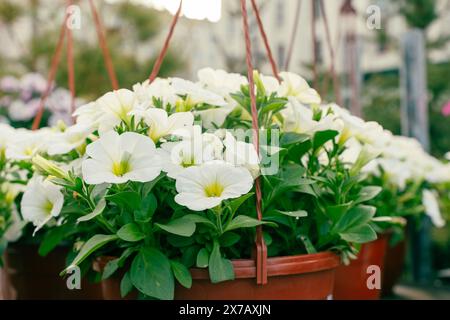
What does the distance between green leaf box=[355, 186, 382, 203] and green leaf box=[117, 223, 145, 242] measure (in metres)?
0.34

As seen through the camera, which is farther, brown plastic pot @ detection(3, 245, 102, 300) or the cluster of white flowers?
brown plastic pot @ detection(3, 245, 102, 300)

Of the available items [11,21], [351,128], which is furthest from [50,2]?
[351,128]

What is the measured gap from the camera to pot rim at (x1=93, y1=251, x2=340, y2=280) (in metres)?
0.77

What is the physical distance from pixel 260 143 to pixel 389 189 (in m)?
0.62

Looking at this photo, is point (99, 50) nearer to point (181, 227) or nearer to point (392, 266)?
point (392, 266)

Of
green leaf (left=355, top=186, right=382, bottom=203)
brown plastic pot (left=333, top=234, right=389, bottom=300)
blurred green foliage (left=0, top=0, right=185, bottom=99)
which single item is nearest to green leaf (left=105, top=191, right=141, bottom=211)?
green leaf (left=355, top=186, right=382, bottom=203)

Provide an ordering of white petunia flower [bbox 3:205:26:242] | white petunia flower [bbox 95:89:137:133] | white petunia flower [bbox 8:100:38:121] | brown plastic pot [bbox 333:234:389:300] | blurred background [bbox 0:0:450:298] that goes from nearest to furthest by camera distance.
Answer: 1. white petunia flower [bbox 95:89:137:133]
2. white petunia flower [bbox 3:205:26:242]
3. brown plastic pot [bbox 333:234:389:300]
4. white petunia flower [bbox 8:100:38:121]
5. blurred background [bbox 0:0:450:298]

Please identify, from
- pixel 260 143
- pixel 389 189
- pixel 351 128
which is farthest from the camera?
pixel 389 189

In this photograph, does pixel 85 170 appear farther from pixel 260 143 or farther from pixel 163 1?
pixel 163 1

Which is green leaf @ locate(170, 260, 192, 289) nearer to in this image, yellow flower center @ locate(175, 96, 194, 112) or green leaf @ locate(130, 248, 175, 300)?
green leaf @ locate(130, 248, 175, 300)

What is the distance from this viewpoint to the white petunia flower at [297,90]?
3.15ft

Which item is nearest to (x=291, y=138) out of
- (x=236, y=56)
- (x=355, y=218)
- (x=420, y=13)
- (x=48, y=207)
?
(x=355, y=218)

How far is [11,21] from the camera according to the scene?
750 centimetres

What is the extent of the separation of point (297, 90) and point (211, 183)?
29 centimetres
